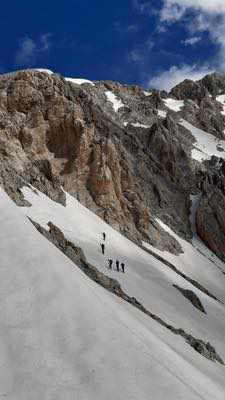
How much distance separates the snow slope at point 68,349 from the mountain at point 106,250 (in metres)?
0.03

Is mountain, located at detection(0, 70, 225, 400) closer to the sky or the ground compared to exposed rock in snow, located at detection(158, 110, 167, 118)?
closer to the ground

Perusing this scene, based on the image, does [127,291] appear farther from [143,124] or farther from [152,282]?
[143,124]

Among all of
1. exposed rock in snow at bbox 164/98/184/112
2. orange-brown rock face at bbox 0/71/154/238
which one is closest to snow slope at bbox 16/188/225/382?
orange-brown rock face at bbox 0/71/154/238

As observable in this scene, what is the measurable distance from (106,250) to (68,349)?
119 feet

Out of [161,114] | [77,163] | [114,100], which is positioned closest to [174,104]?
[161,114]

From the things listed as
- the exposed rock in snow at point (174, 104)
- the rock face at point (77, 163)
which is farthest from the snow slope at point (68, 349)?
the exposed rock in snow at point (174, 104)

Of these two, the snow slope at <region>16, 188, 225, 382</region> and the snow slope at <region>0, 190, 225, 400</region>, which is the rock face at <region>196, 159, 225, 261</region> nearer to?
the snow slope at <region>16, 188, 225, 382</region>

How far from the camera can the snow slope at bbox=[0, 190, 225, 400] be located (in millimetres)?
9016

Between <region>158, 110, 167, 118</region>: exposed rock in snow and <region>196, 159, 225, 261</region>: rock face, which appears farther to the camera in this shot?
<region>158, 110, 167, 118</region>: exposed rock in snow

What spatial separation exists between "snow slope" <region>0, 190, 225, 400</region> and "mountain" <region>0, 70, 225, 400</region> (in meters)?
0.03

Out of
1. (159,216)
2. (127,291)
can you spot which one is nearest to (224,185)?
(159,216)

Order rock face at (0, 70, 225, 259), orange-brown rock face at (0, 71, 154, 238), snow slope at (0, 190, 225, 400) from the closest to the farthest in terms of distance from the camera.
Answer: snow slope at (0, 190, 225, 400) → rock face at (0, 70, 225, 259) → orange-brown rock face at (0, 71, 154, 238)

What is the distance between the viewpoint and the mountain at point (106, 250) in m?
9.70

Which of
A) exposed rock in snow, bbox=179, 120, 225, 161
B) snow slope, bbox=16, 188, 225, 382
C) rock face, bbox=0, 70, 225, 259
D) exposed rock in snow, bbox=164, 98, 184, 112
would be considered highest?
exposed rock in snow, bbox=164, 98, 184, 112
